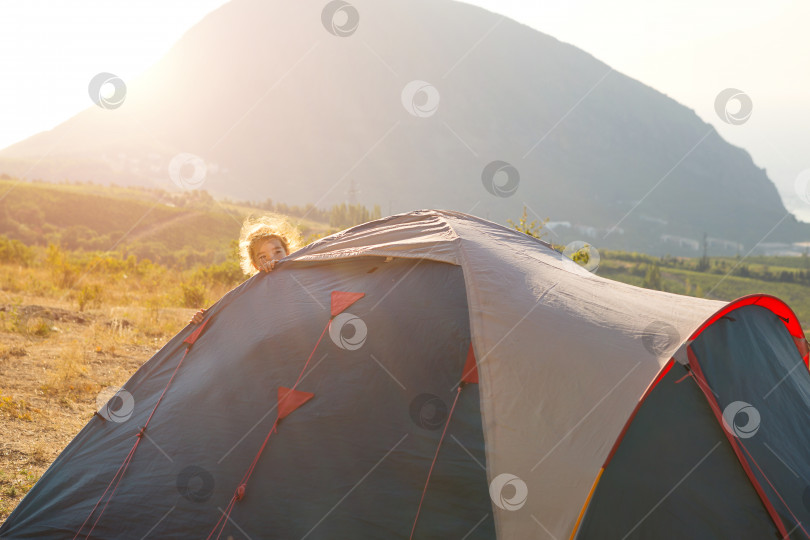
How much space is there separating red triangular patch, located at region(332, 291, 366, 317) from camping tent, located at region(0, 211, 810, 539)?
0.04 ft

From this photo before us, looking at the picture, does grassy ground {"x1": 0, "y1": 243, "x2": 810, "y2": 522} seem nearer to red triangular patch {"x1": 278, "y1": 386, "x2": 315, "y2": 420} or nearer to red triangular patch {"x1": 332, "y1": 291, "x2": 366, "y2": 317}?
red triangular patch {"x1": 278, "y1": 386, "x2": 315, "y2": 420}

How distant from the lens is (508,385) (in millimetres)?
3537

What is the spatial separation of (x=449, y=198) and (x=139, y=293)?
164471 mm

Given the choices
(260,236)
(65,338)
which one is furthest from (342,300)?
(65,338)

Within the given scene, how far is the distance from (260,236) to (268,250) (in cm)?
18

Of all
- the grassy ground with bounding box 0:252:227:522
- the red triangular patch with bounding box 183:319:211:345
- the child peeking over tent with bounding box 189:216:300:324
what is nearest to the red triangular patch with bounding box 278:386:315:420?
the red triangular patch with bounding box 183:319:211:345

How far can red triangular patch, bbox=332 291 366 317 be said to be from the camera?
4.31 meters

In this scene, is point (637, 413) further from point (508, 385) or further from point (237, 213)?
point (237, 213)

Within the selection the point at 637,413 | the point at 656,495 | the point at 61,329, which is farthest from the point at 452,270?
the point at 61,329

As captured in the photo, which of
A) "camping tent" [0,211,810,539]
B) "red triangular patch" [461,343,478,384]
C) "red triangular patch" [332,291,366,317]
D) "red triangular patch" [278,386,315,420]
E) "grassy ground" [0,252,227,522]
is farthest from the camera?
"grassy ground" [0,252,227,522]

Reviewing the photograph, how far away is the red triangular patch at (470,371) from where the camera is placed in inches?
144

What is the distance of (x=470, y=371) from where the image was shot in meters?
3.67

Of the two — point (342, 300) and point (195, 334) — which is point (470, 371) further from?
point (195, 334)

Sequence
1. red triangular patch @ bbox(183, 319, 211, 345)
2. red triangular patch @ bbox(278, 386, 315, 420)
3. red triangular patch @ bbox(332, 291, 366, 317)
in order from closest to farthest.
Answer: red triangular patch @ bbox(278, 386, 315, 420) < red triangular patch @ bbox(332, 291, 366, 317) < red triangular patch @ bbox(183, 319, 211, 345)
